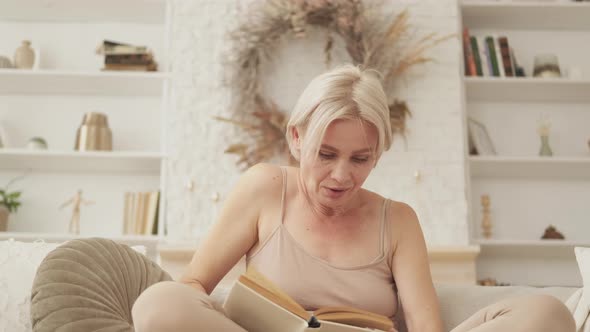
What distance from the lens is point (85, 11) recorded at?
423 cm

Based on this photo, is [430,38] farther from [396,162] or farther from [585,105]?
[585,105]

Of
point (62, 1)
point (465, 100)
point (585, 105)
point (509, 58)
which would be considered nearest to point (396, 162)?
point (465, 100)

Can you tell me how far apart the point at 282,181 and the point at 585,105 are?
303 centimetres

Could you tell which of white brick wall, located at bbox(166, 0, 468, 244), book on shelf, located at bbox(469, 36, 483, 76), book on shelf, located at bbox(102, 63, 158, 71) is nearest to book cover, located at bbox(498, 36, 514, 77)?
book on shelf, located at bbox(469, 36, 483, 76)

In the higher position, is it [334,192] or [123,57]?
[123,57]

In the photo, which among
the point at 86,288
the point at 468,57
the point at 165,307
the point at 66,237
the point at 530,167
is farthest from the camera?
the point at 468,57

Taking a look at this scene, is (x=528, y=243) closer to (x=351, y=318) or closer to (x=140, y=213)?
(x=140, y=213)

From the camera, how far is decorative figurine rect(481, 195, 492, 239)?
4.05 m

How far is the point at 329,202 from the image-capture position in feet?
5.67

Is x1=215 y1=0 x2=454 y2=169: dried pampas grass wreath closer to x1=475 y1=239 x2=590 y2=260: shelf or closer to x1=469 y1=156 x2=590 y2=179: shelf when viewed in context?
x1=469 y1=156 x2=590 y2=179: shelf

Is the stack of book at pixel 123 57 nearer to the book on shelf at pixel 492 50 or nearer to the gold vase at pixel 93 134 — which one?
the gold vase at pixel 93 134

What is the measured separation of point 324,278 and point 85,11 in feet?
10.1

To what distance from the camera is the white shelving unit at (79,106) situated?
4.05 meters

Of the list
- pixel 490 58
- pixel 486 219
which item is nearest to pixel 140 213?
pixel 486 219
